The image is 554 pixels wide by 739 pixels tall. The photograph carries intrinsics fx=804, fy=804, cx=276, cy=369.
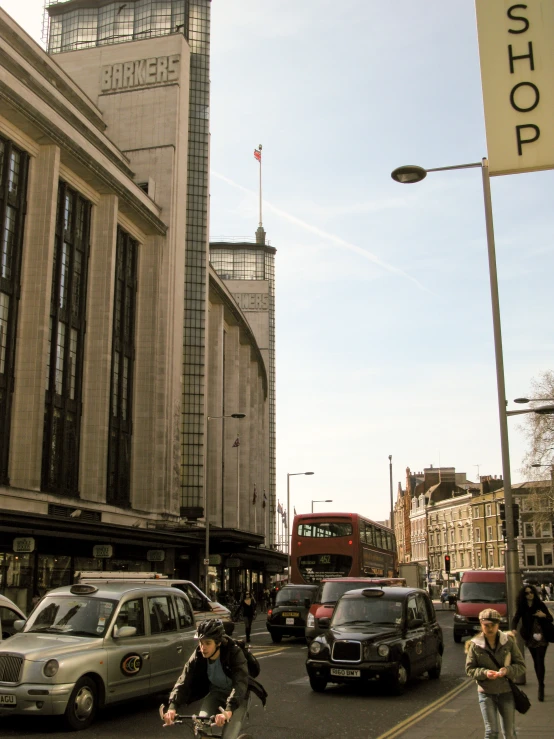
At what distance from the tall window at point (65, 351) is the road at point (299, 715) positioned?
24454mm

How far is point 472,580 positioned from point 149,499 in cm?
2633

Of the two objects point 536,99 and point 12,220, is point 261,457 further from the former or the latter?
point 536,99

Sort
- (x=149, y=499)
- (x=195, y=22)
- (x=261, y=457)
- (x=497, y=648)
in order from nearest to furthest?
(x=497, y=648), (x=149, y=499), (x=195, y=22), (x=261, y=457)

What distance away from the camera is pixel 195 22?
62375mm

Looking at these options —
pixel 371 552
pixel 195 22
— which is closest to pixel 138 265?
pixel 195 22

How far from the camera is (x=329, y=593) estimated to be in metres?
20.9

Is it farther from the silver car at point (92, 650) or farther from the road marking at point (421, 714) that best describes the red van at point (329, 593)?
the silver car at point (92, 650)

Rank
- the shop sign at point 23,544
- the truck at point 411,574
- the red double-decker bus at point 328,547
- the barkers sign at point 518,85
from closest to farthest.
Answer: the barkers sign at point 518,85 < the red double-decker bus at point 328,547 < the shop sign at point 23,544 < the truck at point 411,574

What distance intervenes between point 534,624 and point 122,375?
1487 inches

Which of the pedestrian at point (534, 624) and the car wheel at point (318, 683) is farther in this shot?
the car wheel at point (318, 683)

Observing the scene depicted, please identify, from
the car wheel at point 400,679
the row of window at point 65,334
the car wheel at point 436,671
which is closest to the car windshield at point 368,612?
the car wheel at point 400,679

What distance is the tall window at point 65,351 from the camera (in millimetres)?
38031

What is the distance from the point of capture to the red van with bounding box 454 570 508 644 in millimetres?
23891

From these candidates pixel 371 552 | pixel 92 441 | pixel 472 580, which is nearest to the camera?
pixel 472 580
